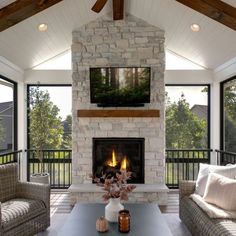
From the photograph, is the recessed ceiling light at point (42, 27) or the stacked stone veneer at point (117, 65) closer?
the recessed ceiling light at point (42, 27)

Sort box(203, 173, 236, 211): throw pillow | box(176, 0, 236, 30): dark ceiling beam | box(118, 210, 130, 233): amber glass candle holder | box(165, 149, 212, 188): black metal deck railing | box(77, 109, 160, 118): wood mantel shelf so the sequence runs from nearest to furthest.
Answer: box(118, 210, 130, 233): amber glass candle holder → box(203, 173, 236, 211): throw pillow → box(176, 0, 236, 30): dark ceiling beam → box(77, 109, 160, 118): wood mantel shelf → box(165, 149, 212, 188): black metal deck railing

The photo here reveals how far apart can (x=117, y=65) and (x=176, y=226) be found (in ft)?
9.71

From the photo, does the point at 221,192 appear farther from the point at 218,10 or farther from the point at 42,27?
the point at 42,27

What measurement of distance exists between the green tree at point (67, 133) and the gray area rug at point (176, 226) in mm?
2747

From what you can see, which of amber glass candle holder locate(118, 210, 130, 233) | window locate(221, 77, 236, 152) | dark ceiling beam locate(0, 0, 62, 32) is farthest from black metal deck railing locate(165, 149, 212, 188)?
dark ceiling beam locate(0, 0, 62, 32)

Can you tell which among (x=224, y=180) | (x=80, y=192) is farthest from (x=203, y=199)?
(x=80, y=192)

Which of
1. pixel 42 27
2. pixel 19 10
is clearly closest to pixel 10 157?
pixel 42 27

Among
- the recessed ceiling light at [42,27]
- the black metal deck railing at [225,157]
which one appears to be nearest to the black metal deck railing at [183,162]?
the black metal deck railing at [225,157]

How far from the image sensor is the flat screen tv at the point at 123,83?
16.5 feet

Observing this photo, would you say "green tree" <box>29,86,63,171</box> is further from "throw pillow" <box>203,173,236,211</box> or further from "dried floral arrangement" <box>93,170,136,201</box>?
"throw pillow" <box>203,173,236,211</box>

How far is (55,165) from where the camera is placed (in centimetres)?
611

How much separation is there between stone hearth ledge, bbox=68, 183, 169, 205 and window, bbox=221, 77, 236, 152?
5.33ft

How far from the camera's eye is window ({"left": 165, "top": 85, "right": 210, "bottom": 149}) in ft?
19.9

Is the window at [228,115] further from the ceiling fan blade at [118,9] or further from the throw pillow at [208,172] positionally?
the ceiling fan blade at [118,9]
